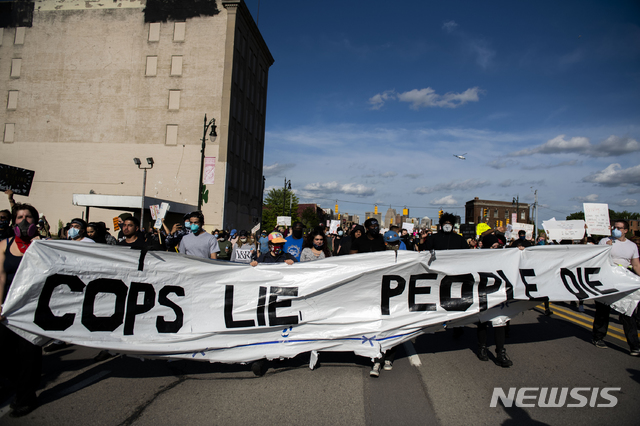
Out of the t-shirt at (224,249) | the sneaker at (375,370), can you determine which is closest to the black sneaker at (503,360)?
the sneaker at (375,370)

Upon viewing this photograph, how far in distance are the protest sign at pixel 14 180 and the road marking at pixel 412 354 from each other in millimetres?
9690

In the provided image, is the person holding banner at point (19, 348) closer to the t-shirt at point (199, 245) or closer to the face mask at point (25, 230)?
the face mask at point (25, 230)

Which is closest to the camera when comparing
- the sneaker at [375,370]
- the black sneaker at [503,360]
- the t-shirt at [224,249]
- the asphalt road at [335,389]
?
the asphalt road at [335,389]

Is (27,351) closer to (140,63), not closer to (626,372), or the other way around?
(626,372)

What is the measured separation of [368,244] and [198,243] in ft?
9.03

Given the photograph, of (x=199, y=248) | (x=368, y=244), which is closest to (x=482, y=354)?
(x=368, y=244)

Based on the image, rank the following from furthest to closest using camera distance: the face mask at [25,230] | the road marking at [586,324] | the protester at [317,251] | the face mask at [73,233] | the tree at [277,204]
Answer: the tree at [277,204] → the road marking at [586,324] → the protester at [317,251] → the face mask at [73,233] → the face mask at [25,230]

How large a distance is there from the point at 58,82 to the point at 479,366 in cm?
3931

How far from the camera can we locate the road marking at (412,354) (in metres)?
5.27

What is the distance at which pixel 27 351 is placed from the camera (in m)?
3.93

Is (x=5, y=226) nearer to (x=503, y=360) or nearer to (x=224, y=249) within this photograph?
(x=224, y=249)

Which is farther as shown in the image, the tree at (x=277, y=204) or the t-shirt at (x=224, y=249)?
the tree at (x=277, y=204)

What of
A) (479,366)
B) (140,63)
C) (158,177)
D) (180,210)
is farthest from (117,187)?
(479,366)

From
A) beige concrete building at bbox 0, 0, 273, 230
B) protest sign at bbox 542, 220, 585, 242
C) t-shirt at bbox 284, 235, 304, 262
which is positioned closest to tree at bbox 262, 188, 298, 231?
beige concrete building at bbox 0, 0, 273, 230
